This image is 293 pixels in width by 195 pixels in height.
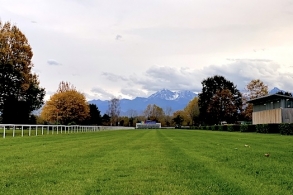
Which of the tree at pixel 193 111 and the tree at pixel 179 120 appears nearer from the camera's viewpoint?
the tree at pixel 193 111

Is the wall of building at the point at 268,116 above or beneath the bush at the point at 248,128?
above

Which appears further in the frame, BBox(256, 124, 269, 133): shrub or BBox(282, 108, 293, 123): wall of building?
BBox(282, 108, 293, 123): wall of building

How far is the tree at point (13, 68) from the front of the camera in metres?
34.0

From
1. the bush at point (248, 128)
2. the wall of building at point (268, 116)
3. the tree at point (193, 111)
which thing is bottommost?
the bush at point (248, 128)

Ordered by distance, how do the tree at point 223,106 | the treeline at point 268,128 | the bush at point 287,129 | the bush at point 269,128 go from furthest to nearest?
the tree at point 223,106 < the bush at point 269,128 < the treeline at point 268,128 < the bush at point 287,129

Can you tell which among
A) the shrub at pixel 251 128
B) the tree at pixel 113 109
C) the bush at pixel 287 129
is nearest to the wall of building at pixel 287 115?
the shrub at pixel 251 128

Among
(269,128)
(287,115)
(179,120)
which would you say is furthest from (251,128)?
(179,120)

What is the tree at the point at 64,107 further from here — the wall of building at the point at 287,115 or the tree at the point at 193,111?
the tree at the point at 193,111

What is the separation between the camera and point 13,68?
34156 mm

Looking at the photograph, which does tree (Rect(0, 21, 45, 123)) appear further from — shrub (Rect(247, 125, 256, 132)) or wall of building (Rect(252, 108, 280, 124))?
wall of building (Rect(252, 108, 280, 124))

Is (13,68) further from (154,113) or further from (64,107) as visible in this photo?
(154,113)

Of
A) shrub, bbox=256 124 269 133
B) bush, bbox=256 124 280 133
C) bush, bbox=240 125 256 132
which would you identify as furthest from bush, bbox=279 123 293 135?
bush, bbox=240 125 256 132

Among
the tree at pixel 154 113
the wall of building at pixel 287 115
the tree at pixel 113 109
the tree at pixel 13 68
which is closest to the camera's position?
the tree at pixel 13 68

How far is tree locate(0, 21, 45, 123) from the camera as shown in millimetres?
33969
